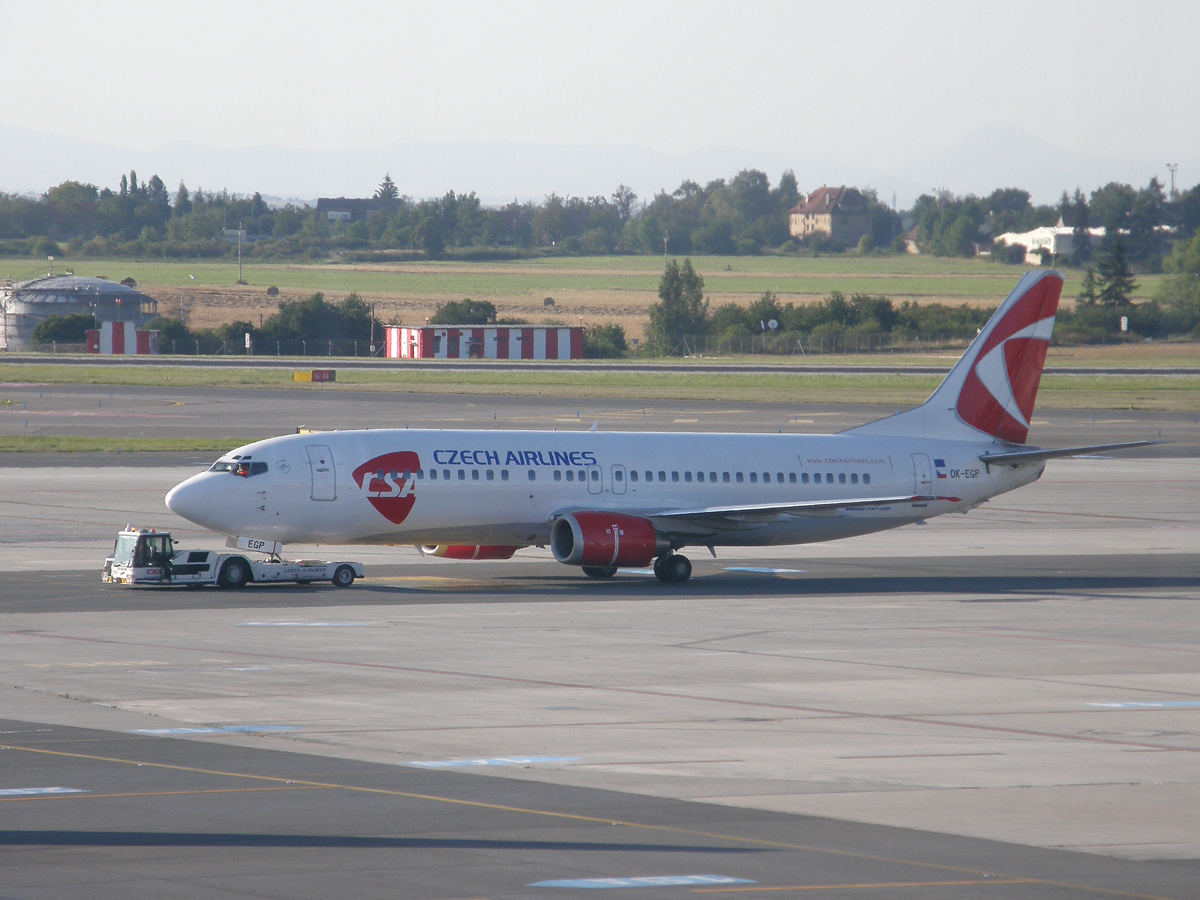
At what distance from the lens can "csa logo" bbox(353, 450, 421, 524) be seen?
3934cm

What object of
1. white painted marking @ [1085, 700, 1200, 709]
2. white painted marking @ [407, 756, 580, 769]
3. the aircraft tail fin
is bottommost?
white painted marking @ [1085, 700, 1200, 709]

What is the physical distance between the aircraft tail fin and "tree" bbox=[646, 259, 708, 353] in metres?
140

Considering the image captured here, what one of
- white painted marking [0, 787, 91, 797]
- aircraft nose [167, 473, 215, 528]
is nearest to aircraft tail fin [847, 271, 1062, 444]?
aircraft nose [167, 473, 215, 528]

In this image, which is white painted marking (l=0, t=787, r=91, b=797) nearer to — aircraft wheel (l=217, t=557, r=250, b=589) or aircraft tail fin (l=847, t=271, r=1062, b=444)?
aircraft wheel (l=217, t=557, r=250, b=589)

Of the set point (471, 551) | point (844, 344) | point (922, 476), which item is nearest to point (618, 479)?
point (471, 551)

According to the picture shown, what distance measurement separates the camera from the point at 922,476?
45.5 metres

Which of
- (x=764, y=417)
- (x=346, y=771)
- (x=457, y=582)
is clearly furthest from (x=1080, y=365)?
(x=346, y=771)

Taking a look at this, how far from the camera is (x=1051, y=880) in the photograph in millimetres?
14531

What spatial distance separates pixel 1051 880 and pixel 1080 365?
482ft

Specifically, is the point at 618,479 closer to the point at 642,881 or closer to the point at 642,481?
the point at 642,481

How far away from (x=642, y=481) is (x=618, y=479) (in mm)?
703

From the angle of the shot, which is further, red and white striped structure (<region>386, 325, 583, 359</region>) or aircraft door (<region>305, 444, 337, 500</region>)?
red and white striped structure (<region>386, 325, 583, 359</region>)

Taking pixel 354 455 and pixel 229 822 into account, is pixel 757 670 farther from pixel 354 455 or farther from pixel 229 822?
pixel 354 455

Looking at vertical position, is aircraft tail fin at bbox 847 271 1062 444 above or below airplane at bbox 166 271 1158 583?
above
